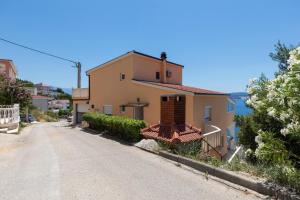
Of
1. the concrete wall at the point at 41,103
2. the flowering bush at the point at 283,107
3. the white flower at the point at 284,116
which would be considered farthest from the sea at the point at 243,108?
the concrete wall at the point at 41,103

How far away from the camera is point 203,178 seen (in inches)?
284

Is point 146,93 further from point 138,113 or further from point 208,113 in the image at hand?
point 208,113

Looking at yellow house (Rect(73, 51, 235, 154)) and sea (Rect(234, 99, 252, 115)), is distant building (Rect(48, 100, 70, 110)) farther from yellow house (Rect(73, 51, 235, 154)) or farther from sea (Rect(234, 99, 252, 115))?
sea (Rect(234, 99, 252, 115))

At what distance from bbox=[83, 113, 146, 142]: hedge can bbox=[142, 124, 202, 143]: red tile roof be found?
471 millimetres

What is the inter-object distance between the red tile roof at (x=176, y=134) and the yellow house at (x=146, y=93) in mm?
3867

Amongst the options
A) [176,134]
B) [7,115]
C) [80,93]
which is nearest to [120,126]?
[176,134]

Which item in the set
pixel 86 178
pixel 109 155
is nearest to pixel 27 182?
pixel 86 178

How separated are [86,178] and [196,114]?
37.1ft

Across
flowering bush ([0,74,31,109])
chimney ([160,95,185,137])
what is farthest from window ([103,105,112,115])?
flowering bush ([0,74,31,109])

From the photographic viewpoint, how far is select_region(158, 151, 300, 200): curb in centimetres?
541

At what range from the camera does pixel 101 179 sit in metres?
7.11

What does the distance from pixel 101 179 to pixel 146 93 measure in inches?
512

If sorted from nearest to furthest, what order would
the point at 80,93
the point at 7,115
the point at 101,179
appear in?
the point at 101,179, the point at 7,115, the point at 80,93

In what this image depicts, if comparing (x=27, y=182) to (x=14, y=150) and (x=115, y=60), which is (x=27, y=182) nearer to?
(x=14, y=150)
